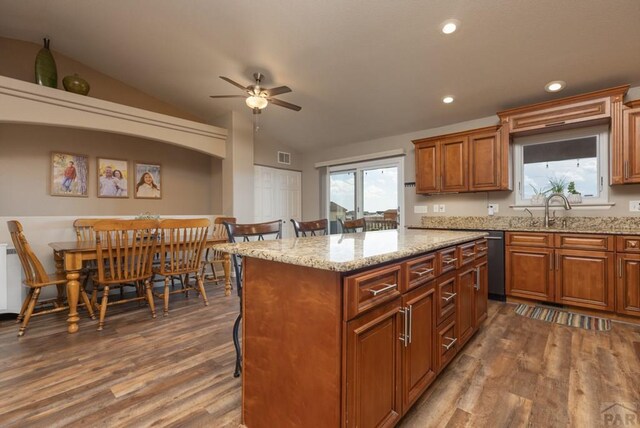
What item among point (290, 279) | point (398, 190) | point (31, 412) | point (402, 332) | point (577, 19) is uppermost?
point (577, 19)

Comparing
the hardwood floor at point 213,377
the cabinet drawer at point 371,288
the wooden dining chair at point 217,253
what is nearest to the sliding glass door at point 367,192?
the wooden dining chair at point 217,253

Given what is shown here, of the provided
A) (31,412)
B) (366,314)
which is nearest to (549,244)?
(366,314)

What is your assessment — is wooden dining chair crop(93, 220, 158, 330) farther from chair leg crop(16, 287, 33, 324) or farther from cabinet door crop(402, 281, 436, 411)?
cabinet door crop(402, 281, 436, 411)

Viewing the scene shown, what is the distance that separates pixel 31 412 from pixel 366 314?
1931mm

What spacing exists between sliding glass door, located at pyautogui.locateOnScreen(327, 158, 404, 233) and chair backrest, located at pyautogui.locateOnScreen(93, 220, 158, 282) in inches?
106

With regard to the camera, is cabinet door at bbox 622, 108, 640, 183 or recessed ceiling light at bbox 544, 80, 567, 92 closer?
cabinet door at bbox 622, 108, 640, 183

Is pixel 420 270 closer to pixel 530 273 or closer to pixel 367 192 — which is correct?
pixel 530 273

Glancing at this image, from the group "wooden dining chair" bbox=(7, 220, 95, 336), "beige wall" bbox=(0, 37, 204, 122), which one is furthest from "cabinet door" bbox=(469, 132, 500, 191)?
"beige wall" bbox=(0, 37, 204, 122)

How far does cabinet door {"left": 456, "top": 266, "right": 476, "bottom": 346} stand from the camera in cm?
196

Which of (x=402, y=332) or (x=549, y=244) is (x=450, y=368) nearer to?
(x=402, y=332)

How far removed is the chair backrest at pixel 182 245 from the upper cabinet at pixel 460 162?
10.1 feet

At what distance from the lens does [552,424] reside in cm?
145

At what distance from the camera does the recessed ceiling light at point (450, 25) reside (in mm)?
2543

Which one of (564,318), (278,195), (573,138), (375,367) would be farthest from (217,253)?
(573,138)
